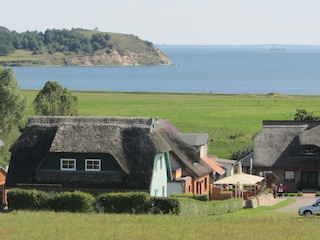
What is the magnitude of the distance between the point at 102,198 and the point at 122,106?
9307 cm

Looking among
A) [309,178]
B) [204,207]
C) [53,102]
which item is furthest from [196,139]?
[53,102]

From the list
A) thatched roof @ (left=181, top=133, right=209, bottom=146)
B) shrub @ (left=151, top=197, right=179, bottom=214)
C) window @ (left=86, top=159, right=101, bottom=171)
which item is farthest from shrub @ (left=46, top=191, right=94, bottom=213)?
thatched roof @ (left=181, top=133, right=209, bottom=146)

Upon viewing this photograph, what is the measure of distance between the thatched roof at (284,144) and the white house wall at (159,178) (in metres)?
19.3

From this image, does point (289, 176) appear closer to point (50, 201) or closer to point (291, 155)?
point (291, 155)

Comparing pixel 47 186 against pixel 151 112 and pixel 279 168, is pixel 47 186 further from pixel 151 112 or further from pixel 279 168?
pixel 151 112

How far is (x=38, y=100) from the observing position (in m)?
95.2

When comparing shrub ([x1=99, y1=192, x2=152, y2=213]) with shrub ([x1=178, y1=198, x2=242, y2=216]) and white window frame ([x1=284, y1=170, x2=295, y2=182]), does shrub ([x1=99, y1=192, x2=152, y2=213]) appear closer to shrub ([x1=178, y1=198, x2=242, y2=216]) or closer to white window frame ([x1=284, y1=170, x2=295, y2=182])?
shrub ([x1=178, y1=198, x2=242, y2=216])

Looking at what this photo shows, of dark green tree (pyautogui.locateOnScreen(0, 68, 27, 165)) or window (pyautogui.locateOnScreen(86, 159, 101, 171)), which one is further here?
dark green tree (pyautogui.locateOnScreen(0, 68, 27, 165))

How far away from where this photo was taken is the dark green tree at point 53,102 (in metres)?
94.8

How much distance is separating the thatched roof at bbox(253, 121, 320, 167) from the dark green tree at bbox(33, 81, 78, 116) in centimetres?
2905

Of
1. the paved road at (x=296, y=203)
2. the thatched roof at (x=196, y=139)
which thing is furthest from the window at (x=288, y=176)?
the thatched roof at (x=196, y=139)

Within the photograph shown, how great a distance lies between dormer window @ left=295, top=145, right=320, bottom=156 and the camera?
231ft

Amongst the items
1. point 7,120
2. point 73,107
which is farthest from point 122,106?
point 7,120

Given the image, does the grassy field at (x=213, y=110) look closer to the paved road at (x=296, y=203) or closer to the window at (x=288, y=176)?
the window at (x=288, y=176)
